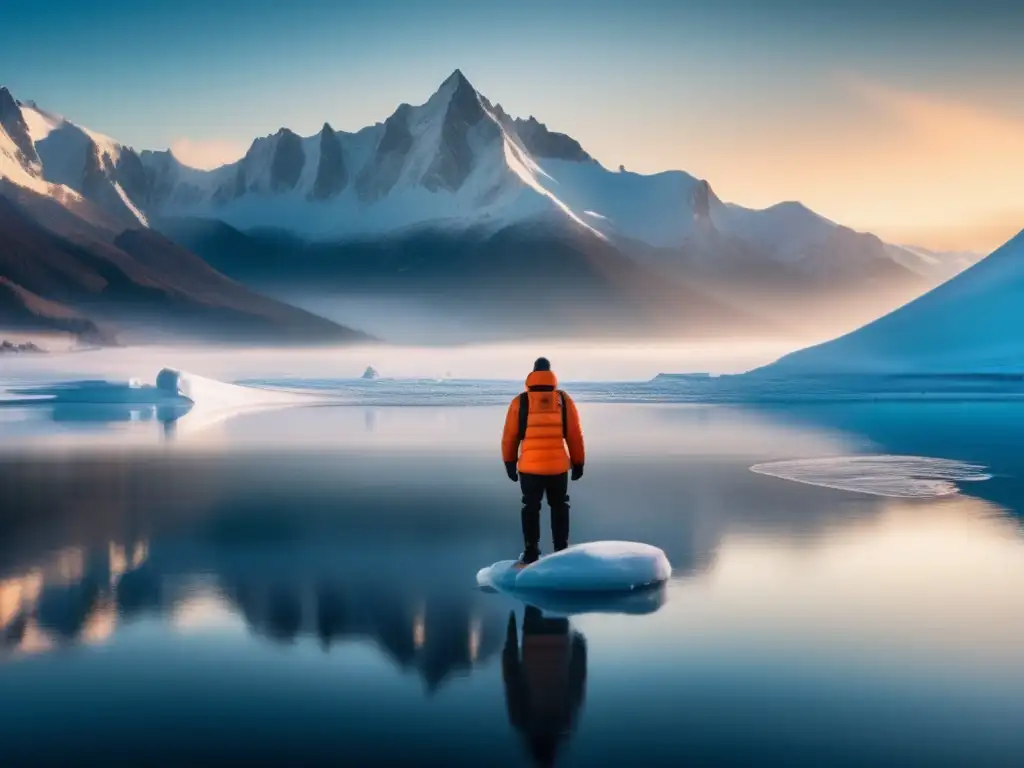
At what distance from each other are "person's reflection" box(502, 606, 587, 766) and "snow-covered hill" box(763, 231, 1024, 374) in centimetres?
6059

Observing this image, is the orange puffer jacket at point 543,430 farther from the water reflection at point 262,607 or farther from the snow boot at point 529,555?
the water reflection at point 262,607

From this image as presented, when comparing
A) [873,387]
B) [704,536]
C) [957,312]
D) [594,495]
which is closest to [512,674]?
[704,536]

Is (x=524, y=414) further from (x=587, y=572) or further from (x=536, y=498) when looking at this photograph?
(x=587, y=572)

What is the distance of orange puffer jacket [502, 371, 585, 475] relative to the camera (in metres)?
10.4

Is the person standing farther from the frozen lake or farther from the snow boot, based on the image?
the frozen lake

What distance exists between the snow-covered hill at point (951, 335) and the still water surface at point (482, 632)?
5289 centimetres

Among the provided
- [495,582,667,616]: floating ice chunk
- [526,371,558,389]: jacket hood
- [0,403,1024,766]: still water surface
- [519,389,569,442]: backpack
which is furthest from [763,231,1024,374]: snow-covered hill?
[495,582,667,616]: floating ice chunk

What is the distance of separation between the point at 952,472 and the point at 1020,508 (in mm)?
4539

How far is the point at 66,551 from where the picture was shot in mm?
11852

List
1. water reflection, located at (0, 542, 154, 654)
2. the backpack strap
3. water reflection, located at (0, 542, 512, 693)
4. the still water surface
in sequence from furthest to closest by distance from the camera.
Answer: the backpack strap
water reflection, located at (0, 542, 154, 654)
water reflection, located at (0, 542, 512, 693)
the still water surface

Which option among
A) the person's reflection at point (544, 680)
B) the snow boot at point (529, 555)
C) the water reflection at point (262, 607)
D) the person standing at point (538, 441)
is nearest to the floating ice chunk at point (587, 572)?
the snow boot at point (529, 555)

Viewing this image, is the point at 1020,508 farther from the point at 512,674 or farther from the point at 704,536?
the point at 512,674

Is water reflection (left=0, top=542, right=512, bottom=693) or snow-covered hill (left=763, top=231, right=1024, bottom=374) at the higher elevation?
snow-covered hill (left=763, top=231, right=1024, bottom=374)

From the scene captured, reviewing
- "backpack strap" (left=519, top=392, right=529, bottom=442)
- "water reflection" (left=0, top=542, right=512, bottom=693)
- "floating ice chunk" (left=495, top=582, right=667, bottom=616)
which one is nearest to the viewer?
"water reflection" (left=0, top=542, right=512, bottom=693)
